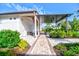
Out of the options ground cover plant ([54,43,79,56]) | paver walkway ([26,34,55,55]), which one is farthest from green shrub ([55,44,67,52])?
paver walkway ([26,34,55,55])

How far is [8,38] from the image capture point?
16.2 feet

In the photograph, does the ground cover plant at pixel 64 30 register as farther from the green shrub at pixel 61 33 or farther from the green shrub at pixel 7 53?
the green shrub at pixel 7 53

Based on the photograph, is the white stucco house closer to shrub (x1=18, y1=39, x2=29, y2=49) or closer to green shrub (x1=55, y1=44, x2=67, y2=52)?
shrub (x1=18, y1=39, x2=29, y2=49)

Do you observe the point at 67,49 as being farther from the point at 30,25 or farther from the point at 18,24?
the point at 18,24

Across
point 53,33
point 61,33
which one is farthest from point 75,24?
point 53,33

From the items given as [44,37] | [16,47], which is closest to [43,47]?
[44,37]

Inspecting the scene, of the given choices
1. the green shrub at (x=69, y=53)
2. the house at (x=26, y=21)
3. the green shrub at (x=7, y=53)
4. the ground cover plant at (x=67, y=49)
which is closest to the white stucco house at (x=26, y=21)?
the house at (x=26, y=21)

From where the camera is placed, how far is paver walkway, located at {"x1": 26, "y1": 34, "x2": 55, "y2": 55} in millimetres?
4945

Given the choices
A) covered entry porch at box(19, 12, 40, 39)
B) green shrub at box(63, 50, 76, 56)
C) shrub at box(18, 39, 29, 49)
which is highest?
covered entry porch at box(19, 12, 40, 39)

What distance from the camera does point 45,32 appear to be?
16.3 ft

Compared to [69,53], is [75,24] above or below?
above

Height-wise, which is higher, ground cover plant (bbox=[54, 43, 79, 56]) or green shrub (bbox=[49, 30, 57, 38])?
green shrub (bbox=[49, 30, 57, 38])

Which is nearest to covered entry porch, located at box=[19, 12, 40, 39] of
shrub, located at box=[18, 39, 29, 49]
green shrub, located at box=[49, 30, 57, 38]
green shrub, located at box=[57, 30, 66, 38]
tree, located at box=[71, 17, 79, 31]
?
shrub, located at box=[18, 39, 29, 49]

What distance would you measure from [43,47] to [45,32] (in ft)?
1.08
